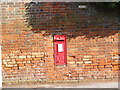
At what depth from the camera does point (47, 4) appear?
14.9 feet

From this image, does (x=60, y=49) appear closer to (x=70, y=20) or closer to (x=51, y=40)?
(x=51, y=40)

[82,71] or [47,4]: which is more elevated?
[47,4]

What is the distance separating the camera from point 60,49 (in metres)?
4.51

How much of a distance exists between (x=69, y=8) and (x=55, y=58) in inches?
63.7

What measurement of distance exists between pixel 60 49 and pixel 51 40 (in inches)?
15.6

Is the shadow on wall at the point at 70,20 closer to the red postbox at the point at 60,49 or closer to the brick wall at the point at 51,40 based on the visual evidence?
the brick wall at the point at 51,40

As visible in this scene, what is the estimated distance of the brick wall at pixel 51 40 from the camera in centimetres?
450

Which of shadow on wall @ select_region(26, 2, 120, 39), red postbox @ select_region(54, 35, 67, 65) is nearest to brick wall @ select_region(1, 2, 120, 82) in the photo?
shadow on wall @ select_region(26, 2, 120, 39)

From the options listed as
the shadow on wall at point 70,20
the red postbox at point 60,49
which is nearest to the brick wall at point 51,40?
the shadow on wall at point 70,20

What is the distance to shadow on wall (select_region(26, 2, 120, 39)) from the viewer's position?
14.8ft

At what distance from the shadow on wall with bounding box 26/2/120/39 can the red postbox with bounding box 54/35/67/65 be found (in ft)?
0.53

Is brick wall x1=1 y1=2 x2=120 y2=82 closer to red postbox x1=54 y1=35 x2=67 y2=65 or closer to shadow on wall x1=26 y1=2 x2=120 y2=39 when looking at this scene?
shadow on wall x1=26 y1=2 x2=120 y2=39

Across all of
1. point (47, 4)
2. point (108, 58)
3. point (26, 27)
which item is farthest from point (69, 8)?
point (108, 58)

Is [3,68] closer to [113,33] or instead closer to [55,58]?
[55,58]
